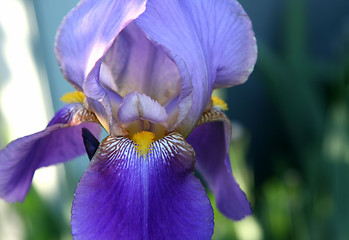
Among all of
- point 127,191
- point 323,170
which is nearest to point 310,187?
point 323,170

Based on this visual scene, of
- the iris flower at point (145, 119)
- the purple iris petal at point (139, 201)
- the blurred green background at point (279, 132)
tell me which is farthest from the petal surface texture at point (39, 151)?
the blurred green background at point (279, 132)

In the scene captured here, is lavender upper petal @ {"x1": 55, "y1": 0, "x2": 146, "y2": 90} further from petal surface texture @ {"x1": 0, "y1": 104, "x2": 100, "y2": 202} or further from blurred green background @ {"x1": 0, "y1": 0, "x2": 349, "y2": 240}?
blurred green background @ {"x1": 0, "y1": 0, "x2": 349, "y2": 240}

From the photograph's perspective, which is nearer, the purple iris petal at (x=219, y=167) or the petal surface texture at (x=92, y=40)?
the petal surface texture at (x=92, y=40)

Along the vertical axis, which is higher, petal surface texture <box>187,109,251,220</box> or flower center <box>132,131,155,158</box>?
flower center <box>132,131,155,158</box>

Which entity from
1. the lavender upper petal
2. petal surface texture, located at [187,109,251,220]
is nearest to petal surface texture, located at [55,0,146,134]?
the lavender upper petal

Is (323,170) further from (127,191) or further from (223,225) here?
(127,191)

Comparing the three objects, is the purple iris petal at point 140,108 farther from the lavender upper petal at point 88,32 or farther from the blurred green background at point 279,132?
the blurred green background at point 279,132

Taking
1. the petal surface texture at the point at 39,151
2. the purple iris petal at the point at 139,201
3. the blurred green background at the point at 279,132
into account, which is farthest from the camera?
the blurred green background at the point at 279,132
